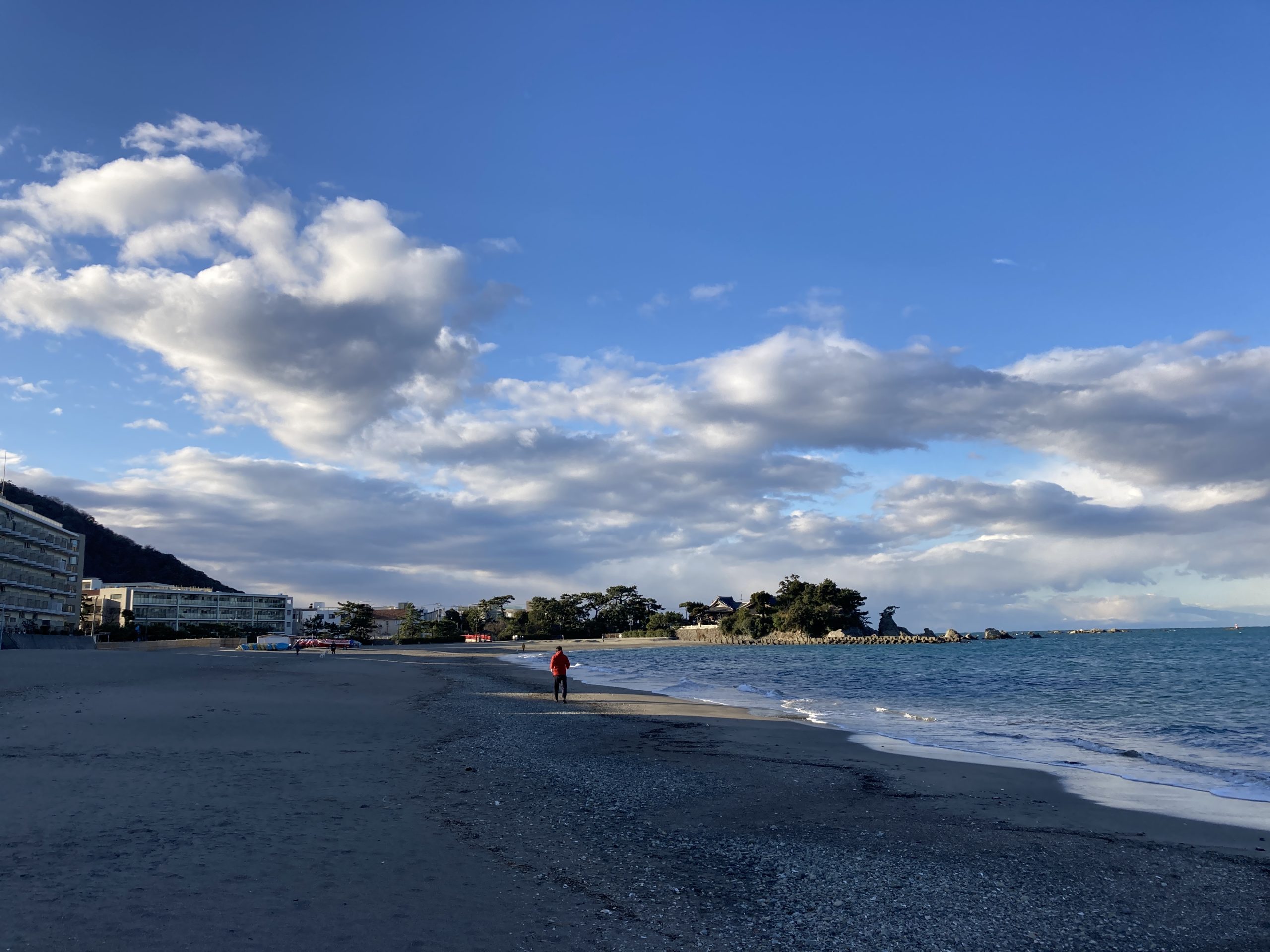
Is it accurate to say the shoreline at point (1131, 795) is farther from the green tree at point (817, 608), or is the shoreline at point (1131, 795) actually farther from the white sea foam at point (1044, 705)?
the green tree at point (817, 608)

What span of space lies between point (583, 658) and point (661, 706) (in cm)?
5550

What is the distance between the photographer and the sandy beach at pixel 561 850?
6145mm

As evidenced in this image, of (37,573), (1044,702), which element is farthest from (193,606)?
(1044,702)

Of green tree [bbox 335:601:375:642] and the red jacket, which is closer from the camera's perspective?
the red jacket

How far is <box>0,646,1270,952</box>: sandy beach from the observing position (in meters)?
6.14

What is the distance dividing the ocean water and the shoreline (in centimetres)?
40

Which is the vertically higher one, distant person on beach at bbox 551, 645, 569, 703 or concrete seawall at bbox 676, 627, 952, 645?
distant person on beach at bbox 551, 645, 569, 703

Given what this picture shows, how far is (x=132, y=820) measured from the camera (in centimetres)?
847

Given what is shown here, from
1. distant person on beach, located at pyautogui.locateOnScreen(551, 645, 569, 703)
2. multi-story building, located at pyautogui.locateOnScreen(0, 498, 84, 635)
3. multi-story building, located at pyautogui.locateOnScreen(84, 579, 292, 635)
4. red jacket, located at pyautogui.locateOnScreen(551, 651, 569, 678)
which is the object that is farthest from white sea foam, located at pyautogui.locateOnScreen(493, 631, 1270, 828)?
multi-story building, located at pyautogui.locateOnScreen(84, 579, 292, 635)

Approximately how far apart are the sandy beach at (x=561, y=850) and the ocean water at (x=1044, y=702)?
412 cm

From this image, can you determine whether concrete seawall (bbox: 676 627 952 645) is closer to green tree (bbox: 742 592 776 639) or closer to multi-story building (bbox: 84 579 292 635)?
green tree (bbox: 742 592 776 639)

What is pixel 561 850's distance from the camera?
8.35 m

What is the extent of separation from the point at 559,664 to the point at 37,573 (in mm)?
90639

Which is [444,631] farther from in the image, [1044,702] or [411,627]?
[1044,702]
